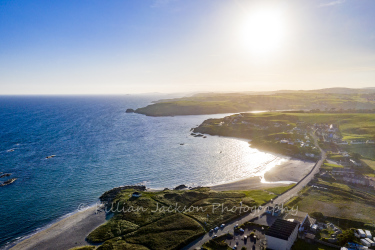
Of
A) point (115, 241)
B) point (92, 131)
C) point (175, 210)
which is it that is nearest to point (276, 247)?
point (175, 210)

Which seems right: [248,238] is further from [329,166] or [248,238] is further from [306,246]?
[329,166]

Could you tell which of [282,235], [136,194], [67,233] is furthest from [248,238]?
[67,233]

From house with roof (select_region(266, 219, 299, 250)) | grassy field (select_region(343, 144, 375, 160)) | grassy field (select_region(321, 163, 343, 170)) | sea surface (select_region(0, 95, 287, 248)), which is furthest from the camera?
grassy field (select_region(343, 144, 375, 160))

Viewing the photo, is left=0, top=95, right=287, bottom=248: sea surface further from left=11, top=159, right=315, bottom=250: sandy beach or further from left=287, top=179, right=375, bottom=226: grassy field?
left=287, top=179, right=375, bottom=226: grassy field

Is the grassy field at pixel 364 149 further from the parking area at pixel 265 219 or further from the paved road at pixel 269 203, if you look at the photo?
the parking area at pixel 265 219

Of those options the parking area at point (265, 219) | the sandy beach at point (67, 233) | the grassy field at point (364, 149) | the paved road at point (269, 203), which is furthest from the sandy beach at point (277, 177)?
the sandy beach at point (67, 233)

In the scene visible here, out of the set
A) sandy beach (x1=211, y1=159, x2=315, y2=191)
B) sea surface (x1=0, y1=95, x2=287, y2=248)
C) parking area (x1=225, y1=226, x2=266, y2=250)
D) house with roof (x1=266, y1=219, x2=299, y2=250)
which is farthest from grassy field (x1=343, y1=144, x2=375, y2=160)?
parking area (x1=225, y1=226, x2=266, y2=250)
